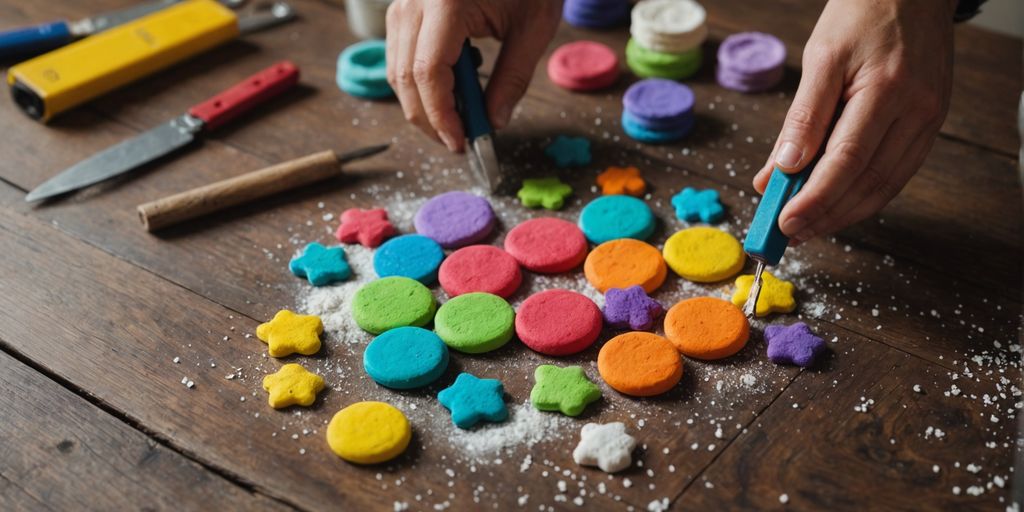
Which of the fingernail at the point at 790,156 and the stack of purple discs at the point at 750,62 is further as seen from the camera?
the stack of purple discs at the point at 750,62

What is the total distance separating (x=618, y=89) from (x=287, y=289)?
0.64 meters

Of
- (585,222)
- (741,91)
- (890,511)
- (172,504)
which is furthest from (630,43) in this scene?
(172,504)

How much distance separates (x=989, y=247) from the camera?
1.23 meters

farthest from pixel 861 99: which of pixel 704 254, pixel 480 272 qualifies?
pixel 480 272

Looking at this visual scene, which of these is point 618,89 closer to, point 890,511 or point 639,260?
point 639,260

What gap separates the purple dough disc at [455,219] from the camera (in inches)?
50.0

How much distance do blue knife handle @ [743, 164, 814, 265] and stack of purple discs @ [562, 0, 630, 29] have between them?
694mm

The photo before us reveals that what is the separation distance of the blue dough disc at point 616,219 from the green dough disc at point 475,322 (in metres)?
0.18

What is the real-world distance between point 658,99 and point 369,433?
717mm

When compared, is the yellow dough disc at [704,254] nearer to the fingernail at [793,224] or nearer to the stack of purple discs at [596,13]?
the fingernail at [793,224]

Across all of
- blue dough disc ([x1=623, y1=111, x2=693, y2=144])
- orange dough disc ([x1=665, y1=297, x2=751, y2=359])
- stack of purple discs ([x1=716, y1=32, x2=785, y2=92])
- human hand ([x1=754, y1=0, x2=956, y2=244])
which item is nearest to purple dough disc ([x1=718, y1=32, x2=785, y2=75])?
stack of purple discs ([x1=716, y1=32, x2=785, y2=92])

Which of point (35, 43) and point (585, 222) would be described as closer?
point (585, 222)

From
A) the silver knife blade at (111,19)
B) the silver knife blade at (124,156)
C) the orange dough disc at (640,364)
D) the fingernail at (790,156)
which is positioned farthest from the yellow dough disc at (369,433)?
the silver knife blade at (111,19)

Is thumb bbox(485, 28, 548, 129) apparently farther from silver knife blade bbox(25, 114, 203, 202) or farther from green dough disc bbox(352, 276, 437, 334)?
silver knife blade bbox(25, 114, 203, 202)
